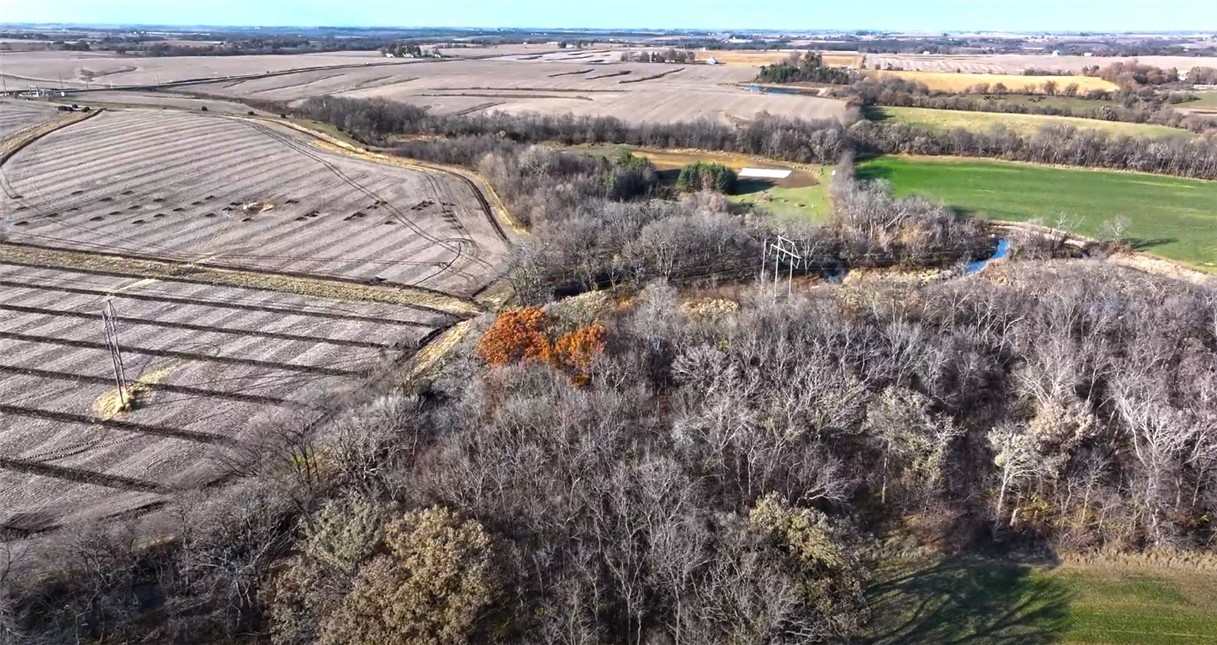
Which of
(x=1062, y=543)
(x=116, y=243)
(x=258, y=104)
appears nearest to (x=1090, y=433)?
(x=1062, y=543)

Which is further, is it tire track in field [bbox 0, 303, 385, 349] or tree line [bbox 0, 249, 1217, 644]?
tire track in field [bbox 0, 303, 385, 349]

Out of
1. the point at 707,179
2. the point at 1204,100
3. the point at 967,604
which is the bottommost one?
the point at 967,604

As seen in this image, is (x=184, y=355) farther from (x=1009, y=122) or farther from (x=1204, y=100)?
(x=1204, y=100)

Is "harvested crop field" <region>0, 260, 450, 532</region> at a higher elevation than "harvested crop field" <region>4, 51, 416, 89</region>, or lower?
lower

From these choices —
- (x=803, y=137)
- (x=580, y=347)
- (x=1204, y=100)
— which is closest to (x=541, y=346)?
(x=580, y=347)

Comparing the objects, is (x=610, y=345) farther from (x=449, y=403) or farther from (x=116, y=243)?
(x=116, y=243)

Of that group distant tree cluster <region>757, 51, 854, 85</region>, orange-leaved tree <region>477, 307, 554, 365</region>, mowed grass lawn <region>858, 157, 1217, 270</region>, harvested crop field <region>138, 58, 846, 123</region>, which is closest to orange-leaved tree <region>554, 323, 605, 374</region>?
orange-leaved tree <region>477, 307, 554, 365</region>

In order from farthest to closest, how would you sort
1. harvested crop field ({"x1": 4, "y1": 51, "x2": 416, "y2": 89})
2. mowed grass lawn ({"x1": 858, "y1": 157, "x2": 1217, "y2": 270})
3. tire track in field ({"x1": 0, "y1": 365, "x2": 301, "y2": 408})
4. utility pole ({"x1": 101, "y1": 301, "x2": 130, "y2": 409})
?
1. harvested crop field ({"x1": 4, "y1": 51, "x2": 416, "y2": 89})
2. mowed grass lawn ({"x1": 858, "y1": 157, "x2": 1217, "y2": 270})
3. tire track in field ({"x1": 0, "y1": 365, "x2": 301, "y2": 408})
4. utility pole ({"x1": 101, "y1": 301, "x2": 130, "y2": 409})

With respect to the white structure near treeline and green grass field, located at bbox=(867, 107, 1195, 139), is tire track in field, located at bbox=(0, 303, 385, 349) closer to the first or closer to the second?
the white structure near treeline

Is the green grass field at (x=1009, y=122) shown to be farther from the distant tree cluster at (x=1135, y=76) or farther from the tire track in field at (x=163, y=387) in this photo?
the tire track in field at (x=163, y=387)
